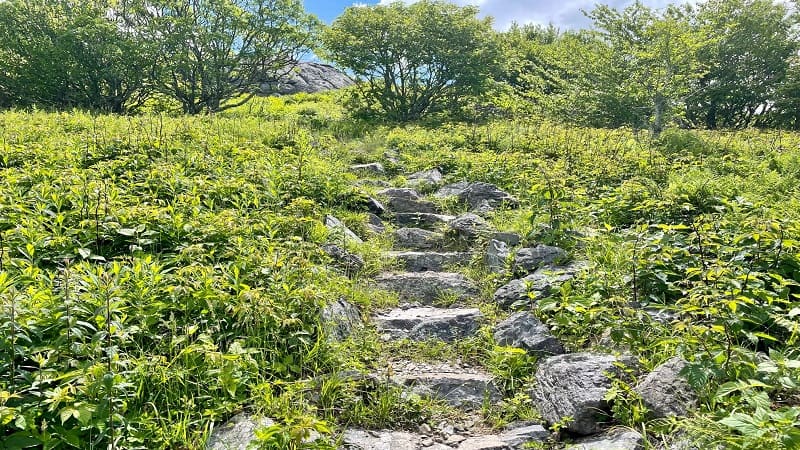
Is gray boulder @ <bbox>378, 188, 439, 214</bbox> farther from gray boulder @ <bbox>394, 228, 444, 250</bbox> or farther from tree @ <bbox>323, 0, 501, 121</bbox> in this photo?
tree @ <bbox>323, 0, 501, 121</bbox>

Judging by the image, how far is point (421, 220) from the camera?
6.86m

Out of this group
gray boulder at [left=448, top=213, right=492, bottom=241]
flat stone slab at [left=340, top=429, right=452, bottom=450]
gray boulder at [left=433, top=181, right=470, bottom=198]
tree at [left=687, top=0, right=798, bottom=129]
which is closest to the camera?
flat stone slab at [left=340, top=429, right=452, bottom=450]

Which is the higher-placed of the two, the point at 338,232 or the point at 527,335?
the point at 338,232

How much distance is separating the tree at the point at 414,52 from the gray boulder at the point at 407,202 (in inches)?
323

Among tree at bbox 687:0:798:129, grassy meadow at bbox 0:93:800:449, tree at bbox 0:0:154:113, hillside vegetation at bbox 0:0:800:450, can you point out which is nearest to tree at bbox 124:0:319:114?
tree at bbox 0:0:154:113

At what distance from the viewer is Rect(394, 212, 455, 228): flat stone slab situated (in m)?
6.67

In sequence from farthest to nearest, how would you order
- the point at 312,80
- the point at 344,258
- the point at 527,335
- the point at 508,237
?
the point at 312,80 < the point at 508,237 < the point at 344,258 < the point at 527,335

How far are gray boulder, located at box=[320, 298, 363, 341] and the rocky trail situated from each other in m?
0.01

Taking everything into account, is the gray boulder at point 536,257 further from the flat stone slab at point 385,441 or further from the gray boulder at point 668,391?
the flat stone slab at point 385,441

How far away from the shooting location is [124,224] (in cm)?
449

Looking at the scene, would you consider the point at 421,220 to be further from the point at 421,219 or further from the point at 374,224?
the point at 374,224

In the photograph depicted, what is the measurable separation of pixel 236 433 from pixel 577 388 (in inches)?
84.2

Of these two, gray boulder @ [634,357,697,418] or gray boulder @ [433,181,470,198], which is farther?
gray boulder @ [433,181,470,198]

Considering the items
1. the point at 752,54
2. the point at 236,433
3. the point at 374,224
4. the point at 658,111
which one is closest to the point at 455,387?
the point at 236,433
